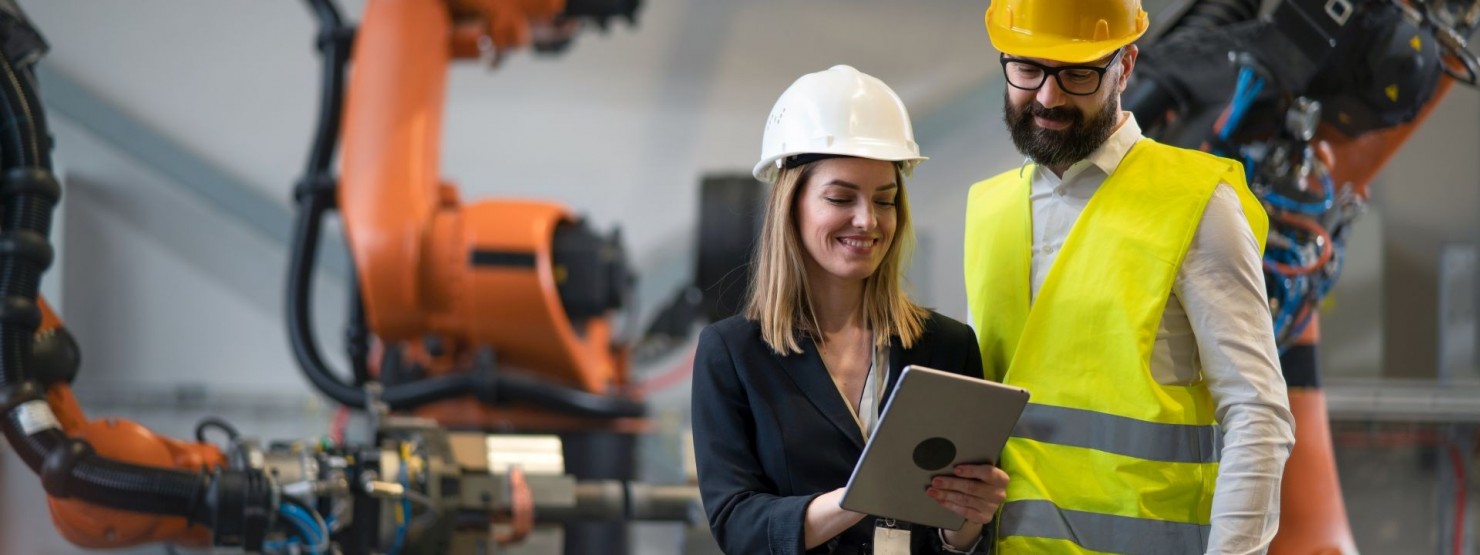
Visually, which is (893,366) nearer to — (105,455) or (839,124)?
(839,124)

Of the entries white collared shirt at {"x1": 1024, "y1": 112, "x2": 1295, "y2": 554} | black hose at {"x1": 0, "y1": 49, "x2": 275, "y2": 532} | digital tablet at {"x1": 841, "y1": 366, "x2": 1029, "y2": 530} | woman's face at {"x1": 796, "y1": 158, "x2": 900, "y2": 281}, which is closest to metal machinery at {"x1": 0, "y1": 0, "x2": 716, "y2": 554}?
black hose at {"x1": 0, "y1": 49, "x2": 275, "y2": 532}

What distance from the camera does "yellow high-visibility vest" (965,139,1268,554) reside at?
2.06m

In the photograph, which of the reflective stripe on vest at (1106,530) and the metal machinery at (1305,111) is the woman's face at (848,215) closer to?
the reflective stripe on vest at (1106,530)

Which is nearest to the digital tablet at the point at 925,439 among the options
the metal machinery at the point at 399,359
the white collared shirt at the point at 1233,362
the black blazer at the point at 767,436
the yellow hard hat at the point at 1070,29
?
the black blazer at the point at 767,436

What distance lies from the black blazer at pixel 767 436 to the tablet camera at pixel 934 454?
15 cm

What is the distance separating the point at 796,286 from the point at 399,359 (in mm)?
3495

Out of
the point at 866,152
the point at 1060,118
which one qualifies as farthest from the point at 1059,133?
the point at 866,152

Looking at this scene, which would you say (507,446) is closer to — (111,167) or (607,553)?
(607,553)

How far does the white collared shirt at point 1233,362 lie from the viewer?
1.95 metres

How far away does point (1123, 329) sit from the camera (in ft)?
6.73

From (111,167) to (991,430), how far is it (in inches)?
277

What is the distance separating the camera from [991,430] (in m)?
1.88

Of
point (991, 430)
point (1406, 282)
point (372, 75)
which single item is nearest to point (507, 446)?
point (372, 75)

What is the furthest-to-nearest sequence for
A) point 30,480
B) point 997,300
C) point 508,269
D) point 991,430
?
point 508,269
point 30,480
point 997,300
point 991,430
